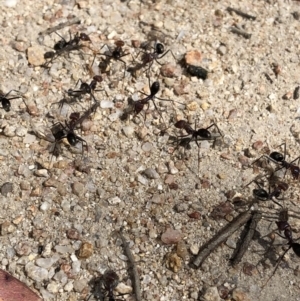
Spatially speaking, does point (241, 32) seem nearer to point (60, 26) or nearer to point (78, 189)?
point (60, 26)

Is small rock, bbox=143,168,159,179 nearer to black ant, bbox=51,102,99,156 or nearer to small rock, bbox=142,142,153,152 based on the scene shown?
small rock, bbox=142,142,153,152

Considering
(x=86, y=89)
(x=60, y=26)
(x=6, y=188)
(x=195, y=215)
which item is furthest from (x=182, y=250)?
(x=60, y=26)

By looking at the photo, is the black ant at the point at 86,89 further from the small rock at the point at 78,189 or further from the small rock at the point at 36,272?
the small rock at the point at 36,272

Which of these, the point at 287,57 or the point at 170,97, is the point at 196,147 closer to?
the point at 170,97

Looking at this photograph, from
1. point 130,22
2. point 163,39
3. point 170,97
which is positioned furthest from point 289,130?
point 130,22

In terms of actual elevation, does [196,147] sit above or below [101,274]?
above

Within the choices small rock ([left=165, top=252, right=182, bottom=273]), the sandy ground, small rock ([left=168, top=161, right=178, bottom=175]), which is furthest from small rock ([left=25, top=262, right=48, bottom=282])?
small rock ([left=168, top=161, right=178, bottom=175])
